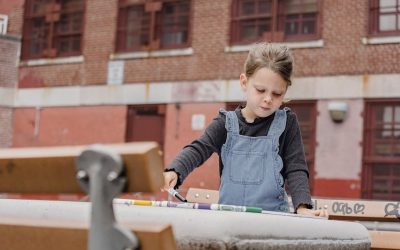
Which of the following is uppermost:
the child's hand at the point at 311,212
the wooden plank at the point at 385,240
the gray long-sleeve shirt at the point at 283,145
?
the gray long-sleeve shirt at the point at 283,145

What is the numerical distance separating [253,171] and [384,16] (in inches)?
499

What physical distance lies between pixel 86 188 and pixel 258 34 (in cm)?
1517

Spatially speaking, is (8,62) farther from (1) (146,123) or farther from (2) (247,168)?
(2) (247,168)

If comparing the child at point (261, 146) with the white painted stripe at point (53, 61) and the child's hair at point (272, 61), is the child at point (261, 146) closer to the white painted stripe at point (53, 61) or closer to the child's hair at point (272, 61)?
the child's hair at point (272, 61)

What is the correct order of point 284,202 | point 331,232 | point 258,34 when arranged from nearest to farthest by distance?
point 331,232, point 284,202, point 258,34

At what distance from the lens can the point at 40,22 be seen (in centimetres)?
2005

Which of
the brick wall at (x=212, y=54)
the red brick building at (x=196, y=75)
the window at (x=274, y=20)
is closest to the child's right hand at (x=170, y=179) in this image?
the red brick building at (x=196, y=75)

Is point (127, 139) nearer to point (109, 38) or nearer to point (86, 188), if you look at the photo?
point (109, 38)

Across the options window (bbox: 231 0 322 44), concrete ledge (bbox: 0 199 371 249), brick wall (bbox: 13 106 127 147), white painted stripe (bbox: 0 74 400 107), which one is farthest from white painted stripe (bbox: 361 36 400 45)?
concrete ledge (bbox: 0 199 371 249)

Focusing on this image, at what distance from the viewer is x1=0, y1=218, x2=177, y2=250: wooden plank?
1.55m

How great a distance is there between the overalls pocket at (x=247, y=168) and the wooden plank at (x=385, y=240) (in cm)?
131

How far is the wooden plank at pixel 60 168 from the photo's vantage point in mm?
1492

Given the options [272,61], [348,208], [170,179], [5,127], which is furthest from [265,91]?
[5,127]

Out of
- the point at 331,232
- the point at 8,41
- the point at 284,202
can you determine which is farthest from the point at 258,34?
the point at 331,232
